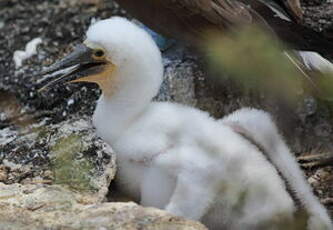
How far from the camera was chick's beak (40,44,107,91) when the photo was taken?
10.5 feet

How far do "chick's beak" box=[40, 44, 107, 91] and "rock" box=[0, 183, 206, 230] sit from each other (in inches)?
18.6

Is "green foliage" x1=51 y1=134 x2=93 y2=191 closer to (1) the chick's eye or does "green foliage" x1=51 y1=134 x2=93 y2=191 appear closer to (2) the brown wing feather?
(1) the chick's eye

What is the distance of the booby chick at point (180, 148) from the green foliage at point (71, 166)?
176 mm

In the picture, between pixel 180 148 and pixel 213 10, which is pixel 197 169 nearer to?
pixel 180 148

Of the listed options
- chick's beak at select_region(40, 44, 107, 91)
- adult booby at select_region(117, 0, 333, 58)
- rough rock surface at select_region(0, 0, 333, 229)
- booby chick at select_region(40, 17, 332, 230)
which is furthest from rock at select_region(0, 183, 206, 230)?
adult booby at select_region(117, 0, 333, 58)

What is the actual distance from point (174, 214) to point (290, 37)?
3.41 feet

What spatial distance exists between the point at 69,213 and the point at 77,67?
69 centimetres

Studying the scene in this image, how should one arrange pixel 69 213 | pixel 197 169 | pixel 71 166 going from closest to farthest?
pixel 71 166 → pixel 69 213 → pixel 197 169

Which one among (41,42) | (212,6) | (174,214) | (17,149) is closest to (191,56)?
(212,6)

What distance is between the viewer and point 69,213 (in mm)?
2736

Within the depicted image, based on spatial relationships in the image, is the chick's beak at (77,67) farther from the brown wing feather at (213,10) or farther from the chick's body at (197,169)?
the brown wing feather at (213,10)

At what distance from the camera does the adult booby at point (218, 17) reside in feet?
11.5

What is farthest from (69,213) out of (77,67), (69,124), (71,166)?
(69,124)

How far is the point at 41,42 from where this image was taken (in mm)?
4715
